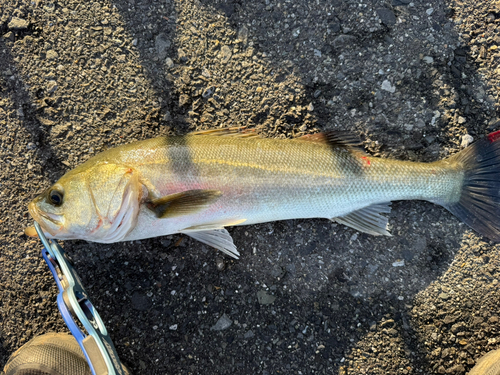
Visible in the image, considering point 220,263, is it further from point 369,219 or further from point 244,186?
point 369,219

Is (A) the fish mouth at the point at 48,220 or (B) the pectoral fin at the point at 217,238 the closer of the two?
(A) the fish mouth at the point at 48,220

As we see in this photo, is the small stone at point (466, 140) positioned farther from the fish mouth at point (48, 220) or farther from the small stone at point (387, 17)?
the fish mouth at point (48, 220)

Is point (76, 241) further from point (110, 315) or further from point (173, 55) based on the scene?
point (173, 55)

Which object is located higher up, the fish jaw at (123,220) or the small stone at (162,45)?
the small stone at (162,45)

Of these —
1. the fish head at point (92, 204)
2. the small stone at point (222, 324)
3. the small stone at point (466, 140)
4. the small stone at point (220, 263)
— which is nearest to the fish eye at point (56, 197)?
the fish head at point (92, 204)

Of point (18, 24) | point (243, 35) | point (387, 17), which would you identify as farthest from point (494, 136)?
point (18, 24)

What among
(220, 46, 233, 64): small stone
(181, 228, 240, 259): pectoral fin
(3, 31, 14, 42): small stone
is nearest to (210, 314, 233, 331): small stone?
(181, 228, 240, 259): pectoral fin
